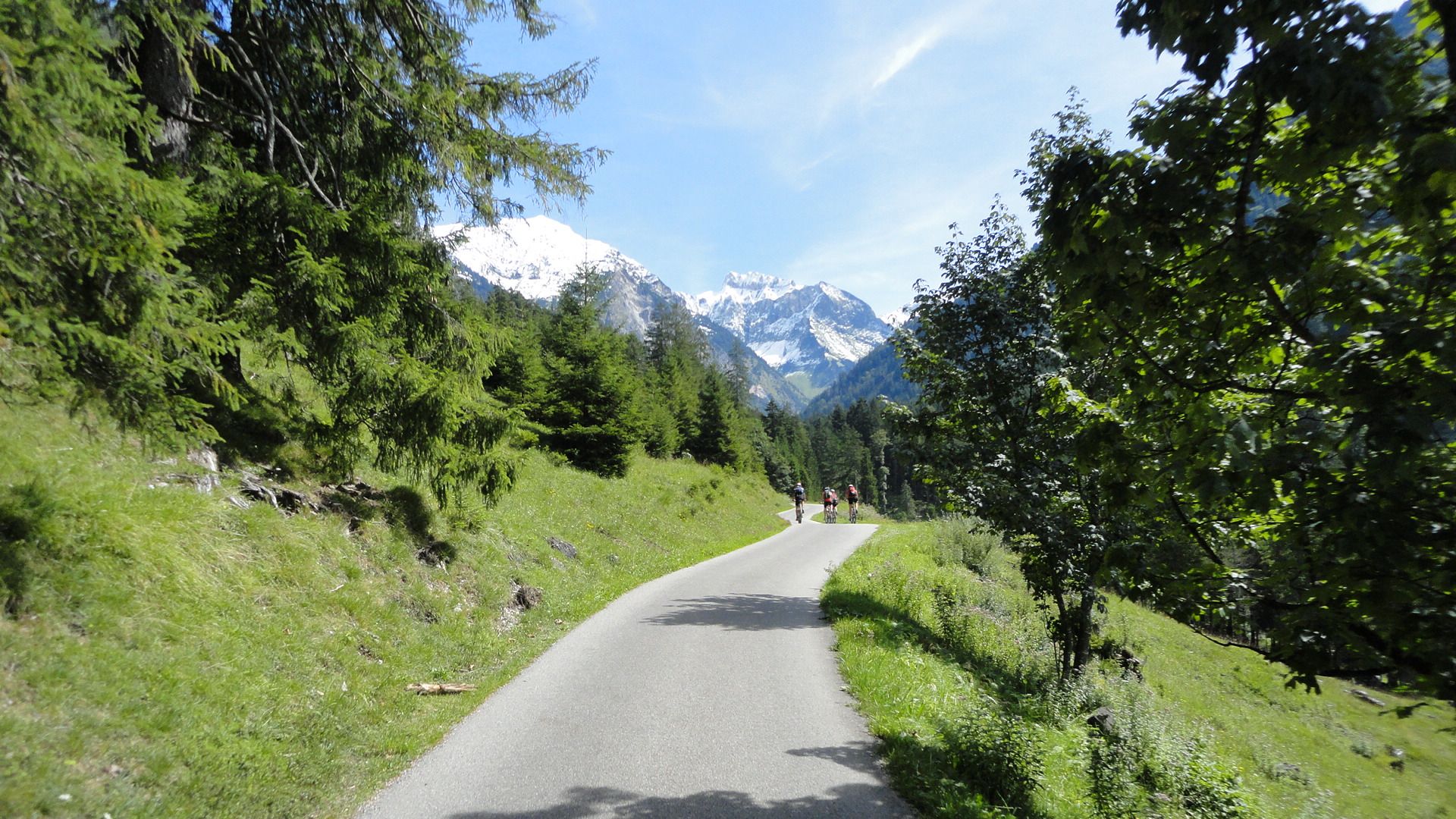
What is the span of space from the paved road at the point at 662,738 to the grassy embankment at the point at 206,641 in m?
0.57

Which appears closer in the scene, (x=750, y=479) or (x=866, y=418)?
(x=750, y=479)

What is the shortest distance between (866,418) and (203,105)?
109929 mm

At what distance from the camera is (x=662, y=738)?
5.96 meters

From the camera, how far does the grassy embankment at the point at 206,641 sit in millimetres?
A: 3963

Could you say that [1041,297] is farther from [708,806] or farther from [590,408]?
[590,408]

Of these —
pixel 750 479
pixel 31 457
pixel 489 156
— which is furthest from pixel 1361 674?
pixel 750 479

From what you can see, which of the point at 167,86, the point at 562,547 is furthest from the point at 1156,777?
the point at 167,86

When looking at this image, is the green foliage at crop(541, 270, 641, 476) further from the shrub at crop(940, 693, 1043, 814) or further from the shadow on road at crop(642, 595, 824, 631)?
the shrub at crop(940, 693, 1043, 814)

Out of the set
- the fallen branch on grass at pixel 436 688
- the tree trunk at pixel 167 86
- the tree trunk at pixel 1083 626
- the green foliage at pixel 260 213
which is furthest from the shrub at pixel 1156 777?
the tree trunk at pixel 167 86

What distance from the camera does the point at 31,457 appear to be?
524 cm

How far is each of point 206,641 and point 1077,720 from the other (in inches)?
364

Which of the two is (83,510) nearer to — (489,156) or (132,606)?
(132,606)

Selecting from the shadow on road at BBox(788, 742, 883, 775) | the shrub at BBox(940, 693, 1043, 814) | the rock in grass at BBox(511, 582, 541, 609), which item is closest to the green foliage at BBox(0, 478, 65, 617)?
the shadow on road at BBox(788, 742, 883, 775)

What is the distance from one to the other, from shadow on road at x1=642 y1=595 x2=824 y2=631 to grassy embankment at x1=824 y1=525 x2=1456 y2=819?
58 centimetres
